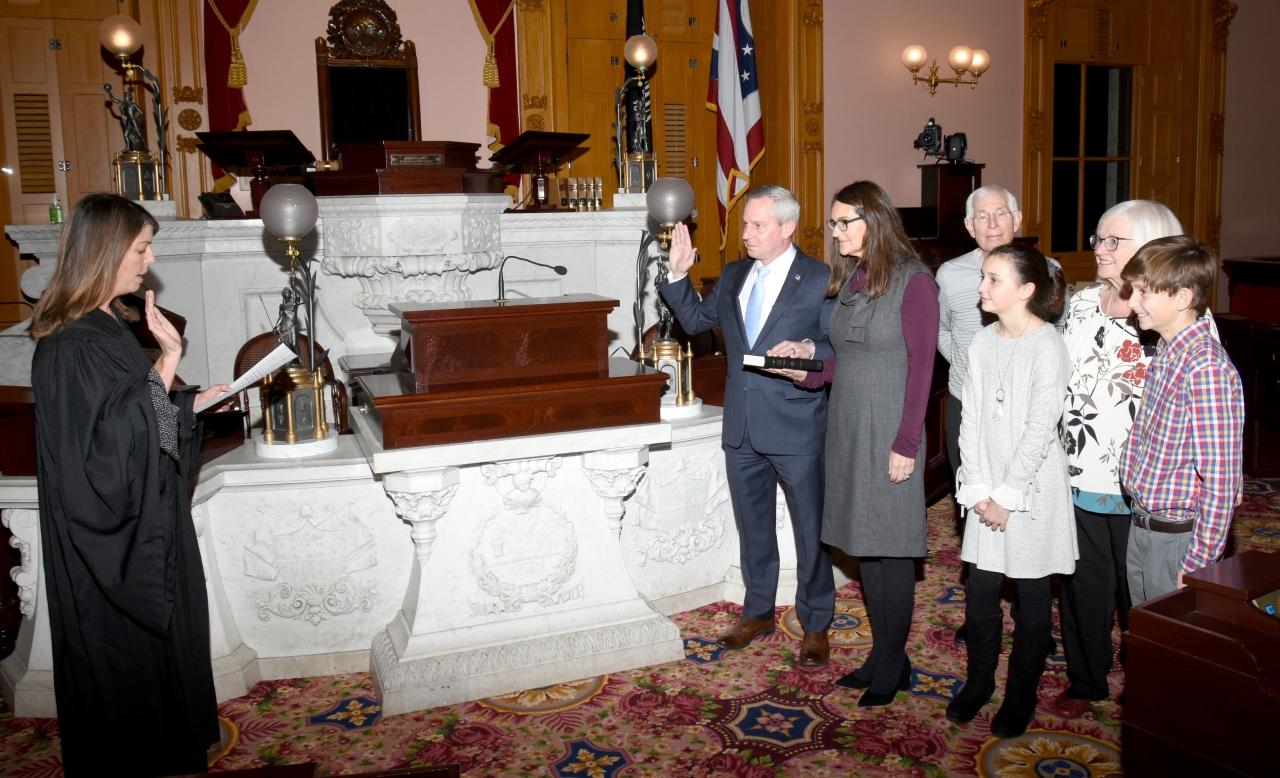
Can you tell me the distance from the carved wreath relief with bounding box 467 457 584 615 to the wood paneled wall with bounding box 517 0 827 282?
5797 mm

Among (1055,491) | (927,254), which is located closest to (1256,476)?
(927,254)

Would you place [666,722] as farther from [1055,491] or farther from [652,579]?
[1055,491]

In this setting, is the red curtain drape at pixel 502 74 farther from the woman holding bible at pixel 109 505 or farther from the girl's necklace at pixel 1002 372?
the girl's necklace at pixel 1002 372

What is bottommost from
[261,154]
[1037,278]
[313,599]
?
[313,599]

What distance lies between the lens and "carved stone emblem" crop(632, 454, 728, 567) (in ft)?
11.9

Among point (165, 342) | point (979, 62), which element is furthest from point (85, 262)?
point (979, 62)

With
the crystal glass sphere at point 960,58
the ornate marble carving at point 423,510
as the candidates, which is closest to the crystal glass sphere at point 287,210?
the ornate marble carving at point 423,510

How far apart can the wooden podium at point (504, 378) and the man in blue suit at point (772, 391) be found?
29 centimetres

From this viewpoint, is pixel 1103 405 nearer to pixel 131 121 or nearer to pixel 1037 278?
pixel 1037 278

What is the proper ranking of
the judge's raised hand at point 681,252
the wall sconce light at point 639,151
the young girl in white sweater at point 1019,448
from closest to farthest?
the young girl in white sweater at point 1019,448
the judge's raised hand at point 681,252
the wall sconce light at point 639,151

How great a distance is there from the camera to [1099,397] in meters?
2.68

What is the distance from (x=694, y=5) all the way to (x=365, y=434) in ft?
23.7

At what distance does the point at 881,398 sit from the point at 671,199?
119 centimetres

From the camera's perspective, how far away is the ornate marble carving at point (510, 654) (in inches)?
121
